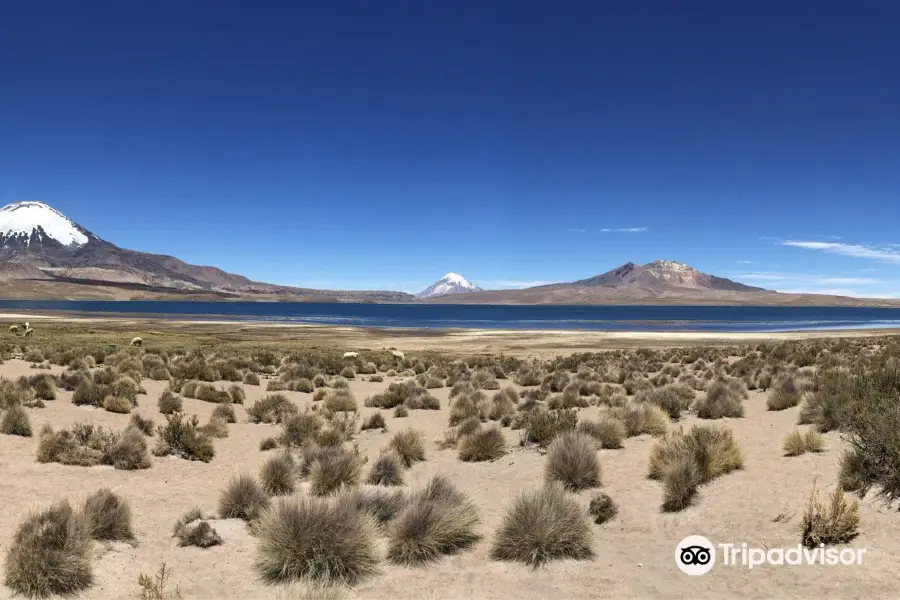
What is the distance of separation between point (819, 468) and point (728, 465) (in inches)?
48.3

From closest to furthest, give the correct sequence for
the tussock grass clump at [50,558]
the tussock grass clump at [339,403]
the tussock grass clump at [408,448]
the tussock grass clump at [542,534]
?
1. the tussock grass clump at [50,558]
2. the tussock grass clump at [542,534]
3. the tussock grass clump at [408,448]
4. the tussock grass clump at [339,403]

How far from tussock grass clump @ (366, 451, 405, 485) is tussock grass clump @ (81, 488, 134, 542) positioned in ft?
12.8

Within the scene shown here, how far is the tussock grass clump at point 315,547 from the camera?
620cm

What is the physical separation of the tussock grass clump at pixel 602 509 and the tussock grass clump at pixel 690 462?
2.50ft

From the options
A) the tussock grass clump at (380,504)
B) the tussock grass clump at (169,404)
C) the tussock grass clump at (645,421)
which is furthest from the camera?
the tussock grass clump at (169,404)

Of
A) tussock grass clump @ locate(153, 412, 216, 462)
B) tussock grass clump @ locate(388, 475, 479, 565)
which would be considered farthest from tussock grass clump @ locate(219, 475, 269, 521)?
tussock grass clump @ locate(153, 412, 216, 462)

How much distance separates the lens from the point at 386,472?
1019 cm

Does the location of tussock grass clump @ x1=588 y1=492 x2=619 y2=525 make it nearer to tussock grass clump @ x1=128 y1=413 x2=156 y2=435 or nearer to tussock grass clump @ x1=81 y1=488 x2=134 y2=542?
tussock grass clump @ x1=81 y1=488 x2=134 y2=542

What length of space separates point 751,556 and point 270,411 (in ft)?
42.3

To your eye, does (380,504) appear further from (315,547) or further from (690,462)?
(690,462)

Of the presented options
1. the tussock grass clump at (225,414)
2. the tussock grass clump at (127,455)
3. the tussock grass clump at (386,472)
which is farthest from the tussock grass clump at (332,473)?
the tussock grass clump at (225,414)

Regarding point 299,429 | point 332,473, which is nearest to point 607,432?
point 332,473

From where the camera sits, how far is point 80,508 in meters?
7.43

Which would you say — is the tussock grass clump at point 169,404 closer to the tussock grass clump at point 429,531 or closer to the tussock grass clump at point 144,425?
the tussock grass clump at point 144,425
